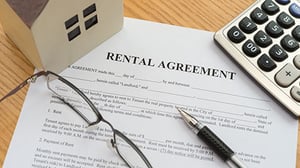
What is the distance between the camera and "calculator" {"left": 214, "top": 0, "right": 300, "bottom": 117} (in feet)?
1.88

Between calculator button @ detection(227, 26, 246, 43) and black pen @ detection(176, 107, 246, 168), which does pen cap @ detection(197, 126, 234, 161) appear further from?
calculator button @ detection(227, 26, 246, 43)

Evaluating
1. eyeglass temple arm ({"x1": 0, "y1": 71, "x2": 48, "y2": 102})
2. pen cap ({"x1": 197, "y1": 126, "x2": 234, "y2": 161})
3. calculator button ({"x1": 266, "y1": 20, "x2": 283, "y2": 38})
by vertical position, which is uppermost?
calculator button ({"x1": 266, "y1": 20, "x2": 283, "y2": 38})

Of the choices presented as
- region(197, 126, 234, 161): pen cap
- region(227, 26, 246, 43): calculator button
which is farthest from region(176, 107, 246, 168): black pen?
region(227, 26, 246, 43): calculator button

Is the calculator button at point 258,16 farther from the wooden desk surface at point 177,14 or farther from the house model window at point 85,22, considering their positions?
the house model window at point 85,22

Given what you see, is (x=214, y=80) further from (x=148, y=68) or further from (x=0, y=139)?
(x=0, y=139)

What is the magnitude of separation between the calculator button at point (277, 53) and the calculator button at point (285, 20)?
0.03 meters

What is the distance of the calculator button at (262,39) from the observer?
58 centimetres

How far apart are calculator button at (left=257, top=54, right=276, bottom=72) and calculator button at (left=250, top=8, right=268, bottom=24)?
1.7 inches

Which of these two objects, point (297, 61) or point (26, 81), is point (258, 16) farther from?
point (26, 81)

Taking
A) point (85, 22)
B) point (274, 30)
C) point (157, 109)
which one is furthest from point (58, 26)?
point (274, 30)

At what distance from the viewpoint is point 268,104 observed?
0.58 m

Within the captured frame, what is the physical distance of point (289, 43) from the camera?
0.58 meters

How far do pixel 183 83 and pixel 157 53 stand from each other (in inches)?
1.9

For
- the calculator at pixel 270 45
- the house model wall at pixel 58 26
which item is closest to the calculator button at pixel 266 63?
the calculator at pixel 270 45
